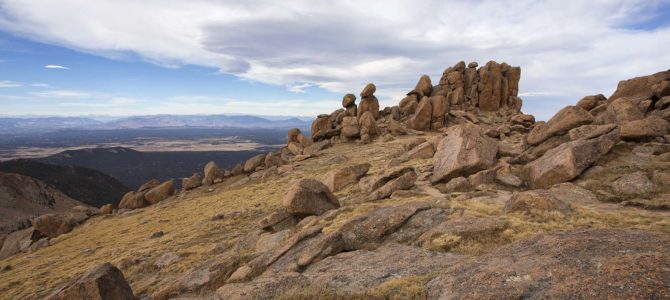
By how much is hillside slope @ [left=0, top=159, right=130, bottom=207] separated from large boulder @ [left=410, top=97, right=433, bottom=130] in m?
93.4

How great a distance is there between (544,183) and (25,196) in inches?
4346

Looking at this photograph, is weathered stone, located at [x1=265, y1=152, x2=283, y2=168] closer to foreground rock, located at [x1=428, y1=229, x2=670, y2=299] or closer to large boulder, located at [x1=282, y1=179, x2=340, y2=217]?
large boulder, located at [x1=282, y1=179, x2=340, y2=217]

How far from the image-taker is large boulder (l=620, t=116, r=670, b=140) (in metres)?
27.5

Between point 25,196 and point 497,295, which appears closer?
point 497,295

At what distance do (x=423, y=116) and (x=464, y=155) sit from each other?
40.1m

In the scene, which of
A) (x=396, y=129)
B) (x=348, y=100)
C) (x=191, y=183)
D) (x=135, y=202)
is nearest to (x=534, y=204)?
(x=396, y=129)

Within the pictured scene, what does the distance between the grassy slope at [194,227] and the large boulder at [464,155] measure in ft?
13.7

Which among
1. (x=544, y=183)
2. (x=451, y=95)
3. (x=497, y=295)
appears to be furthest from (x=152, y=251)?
(x=451, y=95)

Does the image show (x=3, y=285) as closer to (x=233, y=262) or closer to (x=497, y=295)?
(x=233, y=262)

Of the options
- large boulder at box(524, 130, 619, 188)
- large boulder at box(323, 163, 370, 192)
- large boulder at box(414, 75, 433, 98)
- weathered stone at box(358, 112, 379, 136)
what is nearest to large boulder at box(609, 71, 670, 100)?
large boulder at box(524, 130, 619, 188)

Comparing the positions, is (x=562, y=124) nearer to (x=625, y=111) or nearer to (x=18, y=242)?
(x=625, y=111)

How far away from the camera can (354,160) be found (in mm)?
51312

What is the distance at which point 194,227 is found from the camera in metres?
34.0

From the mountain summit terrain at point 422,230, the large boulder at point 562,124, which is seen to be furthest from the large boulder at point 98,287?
the large boulder at point 562,124
